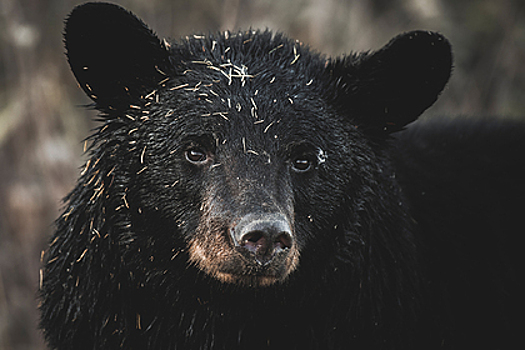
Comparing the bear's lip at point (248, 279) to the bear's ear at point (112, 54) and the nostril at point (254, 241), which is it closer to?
the nostril at point (254, 241)

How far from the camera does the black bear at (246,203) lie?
10.3 feet

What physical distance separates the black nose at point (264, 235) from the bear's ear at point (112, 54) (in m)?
1.08

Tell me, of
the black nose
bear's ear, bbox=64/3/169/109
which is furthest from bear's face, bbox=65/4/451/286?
the black nose

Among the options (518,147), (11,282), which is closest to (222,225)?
(518,147)

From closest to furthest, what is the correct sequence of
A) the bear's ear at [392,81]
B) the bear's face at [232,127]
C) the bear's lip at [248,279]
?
the bear's lip at [248,279] → the bear's face at [232,127] → the bear's ear at [392,81]

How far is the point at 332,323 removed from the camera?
136 inches

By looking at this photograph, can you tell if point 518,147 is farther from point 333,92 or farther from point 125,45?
point 125,45

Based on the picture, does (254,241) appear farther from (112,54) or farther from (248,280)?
(112,54)

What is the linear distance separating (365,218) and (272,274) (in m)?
0.83

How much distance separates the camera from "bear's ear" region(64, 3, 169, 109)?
323cm

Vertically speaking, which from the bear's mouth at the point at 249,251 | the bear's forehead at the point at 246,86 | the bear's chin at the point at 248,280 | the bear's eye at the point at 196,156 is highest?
the bear's forehead at the point at 246,86

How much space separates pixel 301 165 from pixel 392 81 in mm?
791

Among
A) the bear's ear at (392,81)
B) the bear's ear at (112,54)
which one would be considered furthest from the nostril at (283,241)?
the bear's ear at (112,54)

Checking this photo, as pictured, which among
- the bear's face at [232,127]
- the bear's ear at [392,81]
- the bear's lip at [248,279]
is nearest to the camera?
the bear's lip at [248,279]
